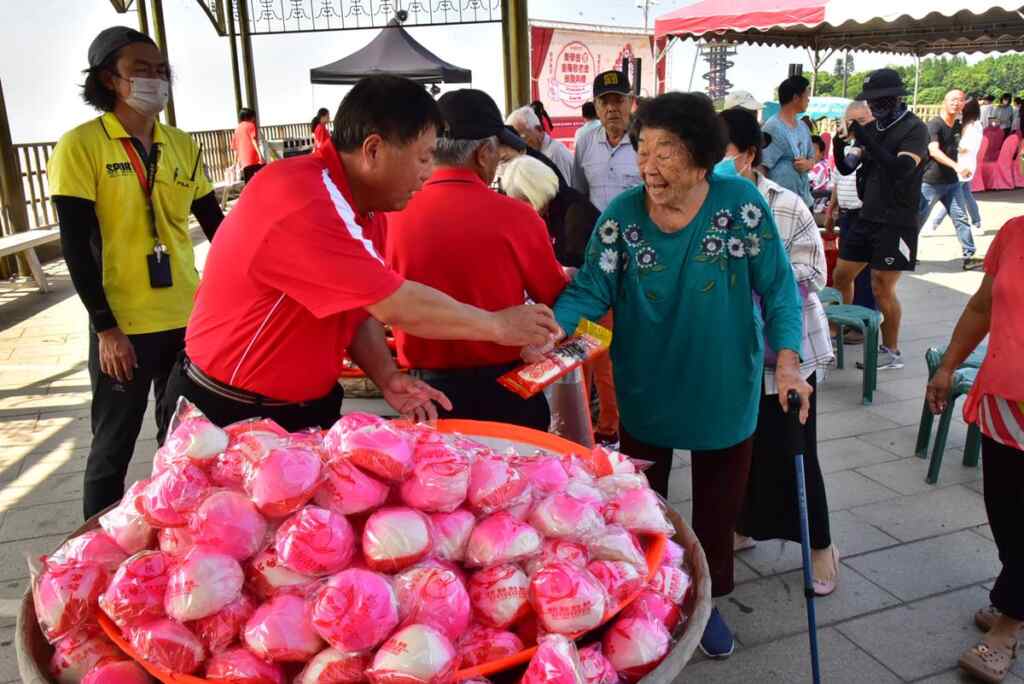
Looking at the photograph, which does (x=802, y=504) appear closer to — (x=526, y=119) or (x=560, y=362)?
(x=560, y=362)

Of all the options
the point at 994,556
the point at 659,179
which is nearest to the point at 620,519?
the point at 659,179

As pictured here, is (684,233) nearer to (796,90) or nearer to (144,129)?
(144,129)

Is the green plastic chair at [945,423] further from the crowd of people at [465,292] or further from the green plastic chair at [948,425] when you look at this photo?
the crowd of people at [465,292]

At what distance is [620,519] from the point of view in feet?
5.12

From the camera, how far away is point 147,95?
9.65ft

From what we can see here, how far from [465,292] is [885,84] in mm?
4490

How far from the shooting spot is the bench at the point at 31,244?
8.15 meters

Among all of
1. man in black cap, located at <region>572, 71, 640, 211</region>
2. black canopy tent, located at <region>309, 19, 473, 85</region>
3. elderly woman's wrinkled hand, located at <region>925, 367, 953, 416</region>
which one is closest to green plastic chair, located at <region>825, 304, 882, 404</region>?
man in black cap, located at <region>572, 71, 640, 211</region>

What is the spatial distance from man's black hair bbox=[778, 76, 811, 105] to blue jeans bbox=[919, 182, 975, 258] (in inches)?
148

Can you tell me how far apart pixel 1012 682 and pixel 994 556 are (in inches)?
34.8

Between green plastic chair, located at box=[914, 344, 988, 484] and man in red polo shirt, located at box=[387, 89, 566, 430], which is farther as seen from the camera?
Result: green plastic chair, located at box=[914, 344, 988, 484]

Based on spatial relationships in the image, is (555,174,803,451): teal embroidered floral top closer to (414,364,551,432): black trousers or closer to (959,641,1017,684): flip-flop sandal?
(414,364,551,432): black trousers

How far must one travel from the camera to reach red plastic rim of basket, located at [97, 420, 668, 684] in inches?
48.4

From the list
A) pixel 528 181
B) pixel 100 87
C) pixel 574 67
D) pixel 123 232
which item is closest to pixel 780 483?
pixel 528 181
